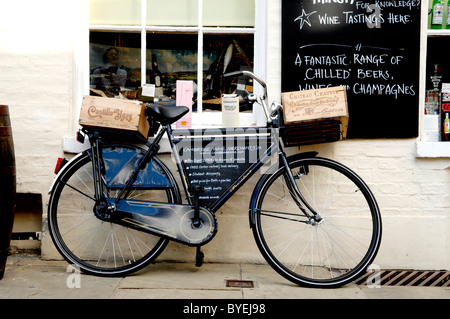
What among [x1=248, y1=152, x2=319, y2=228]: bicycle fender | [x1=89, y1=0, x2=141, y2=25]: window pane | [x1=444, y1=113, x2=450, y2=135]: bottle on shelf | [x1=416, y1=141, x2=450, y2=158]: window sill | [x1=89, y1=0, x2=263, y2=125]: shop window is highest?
[x1=89, y1=0, x2=141, y2=25]: window pane

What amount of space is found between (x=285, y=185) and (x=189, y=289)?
116 cm

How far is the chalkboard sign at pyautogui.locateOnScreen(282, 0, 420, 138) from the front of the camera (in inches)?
169

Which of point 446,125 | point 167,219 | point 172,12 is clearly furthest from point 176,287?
point 446,125

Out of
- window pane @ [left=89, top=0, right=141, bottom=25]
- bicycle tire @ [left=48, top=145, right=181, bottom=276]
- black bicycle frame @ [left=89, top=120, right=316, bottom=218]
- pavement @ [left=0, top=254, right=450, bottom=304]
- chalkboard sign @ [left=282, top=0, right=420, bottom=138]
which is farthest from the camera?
window pane @ [left=89, top=0, right=141, bottom=25]

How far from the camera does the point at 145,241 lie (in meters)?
4.43

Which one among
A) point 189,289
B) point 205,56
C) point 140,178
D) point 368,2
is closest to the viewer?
point 189,289

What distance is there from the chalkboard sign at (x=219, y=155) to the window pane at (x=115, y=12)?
1.19 meters

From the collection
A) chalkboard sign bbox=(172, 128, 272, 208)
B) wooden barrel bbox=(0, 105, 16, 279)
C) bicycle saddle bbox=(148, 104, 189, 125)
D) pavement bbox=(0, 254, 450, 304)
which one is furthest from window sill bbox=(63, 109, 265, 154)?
wooden barrel bbox=(0, 105, 16, 279)

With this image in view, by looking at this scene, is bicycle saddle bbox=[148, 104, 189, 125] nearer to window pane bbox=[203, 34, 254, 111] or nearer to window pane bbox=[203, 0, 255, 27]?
window pane bbox=[203, 34, 254, 111]

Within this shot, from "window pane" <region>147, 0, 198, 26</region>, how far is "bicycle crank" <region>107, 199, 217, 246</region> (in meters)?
1.60

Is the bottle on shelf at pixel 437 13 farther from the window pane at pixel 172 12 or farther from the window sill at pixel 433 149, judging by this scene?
the window pane at pixel 172 12

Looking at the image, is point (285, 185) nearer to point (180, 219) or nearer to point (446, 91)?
point (180, 219)

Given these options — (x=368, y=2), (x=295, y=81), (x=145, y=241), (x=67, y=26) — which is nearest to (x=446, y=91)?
(x=368, y=2)

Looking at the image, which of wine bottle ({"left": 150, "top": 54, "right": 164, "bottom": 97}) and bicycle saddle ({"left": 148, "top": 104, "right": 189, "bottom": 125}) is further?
wine bottle ({"left": 150, "top": 54, "right": 164, "bottom": 97})
